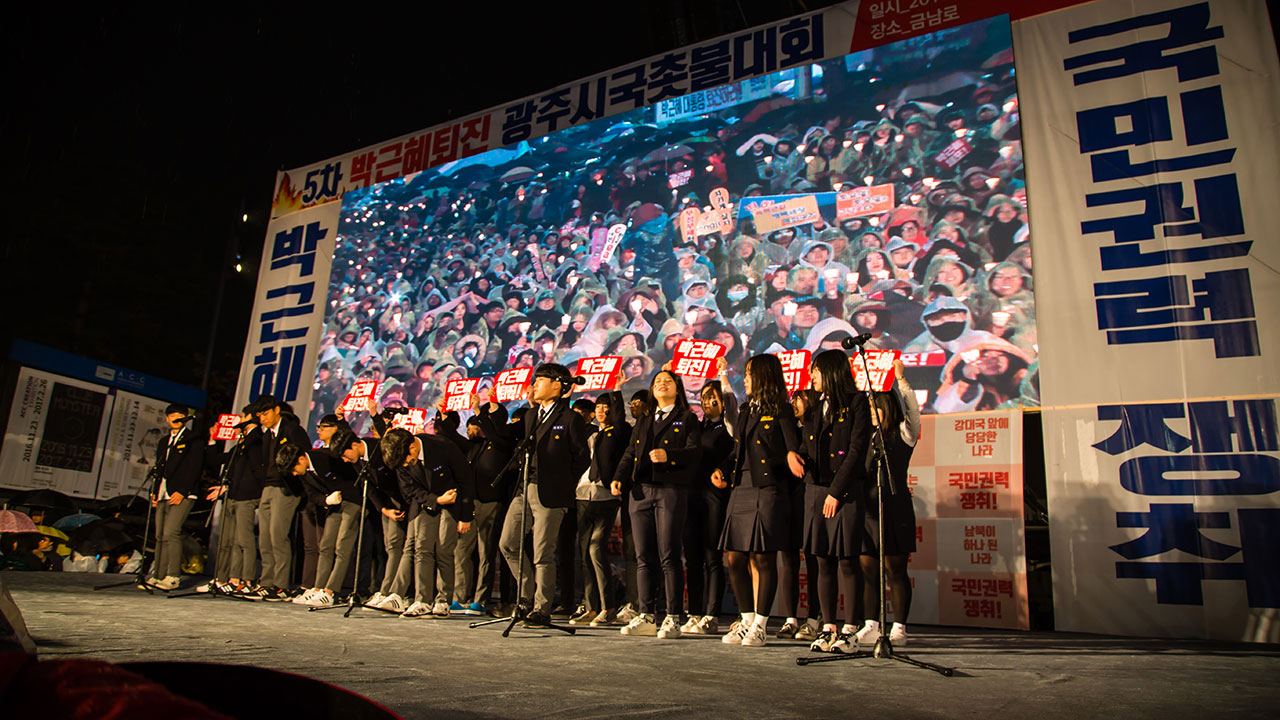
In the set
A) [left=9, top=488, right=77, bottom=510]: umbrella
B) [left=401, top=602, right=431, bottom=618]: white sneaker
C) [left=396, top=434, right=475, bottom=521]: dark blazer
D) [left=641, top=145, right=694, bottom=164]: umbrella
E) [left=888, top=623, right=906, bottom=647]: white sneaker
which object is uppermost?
[left=641, top=145, right=694, bottom=164]: umbrella

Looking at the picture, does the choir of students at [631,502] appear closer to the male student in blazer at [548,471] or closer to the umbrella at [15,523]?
the male student in blazer at [548,471]

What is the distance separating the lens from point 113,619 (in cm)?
402

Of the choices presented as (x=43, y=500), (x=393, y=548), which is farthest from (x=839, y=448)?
(x=43, y=500)

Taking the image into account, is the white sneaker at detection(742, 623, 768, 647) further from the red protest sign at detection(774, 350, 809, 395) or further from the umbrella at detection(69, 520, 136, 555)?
the umbrella at detection(69, 520, 136, 555)

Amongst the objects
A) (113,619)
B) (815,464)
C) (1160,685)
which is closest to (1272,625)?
(1160,685)

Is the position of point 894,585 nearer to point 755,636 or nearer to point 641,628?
point 755,636

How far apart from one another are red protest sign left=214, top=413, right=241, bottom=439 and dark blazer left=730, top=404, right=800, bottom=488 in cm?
729

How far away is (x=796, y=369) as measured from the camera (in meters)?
6.36

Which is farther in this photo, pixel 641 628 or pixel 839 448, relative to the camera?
pixel 641 628

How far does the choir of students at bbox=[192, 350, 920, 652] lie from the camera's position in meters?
3.86

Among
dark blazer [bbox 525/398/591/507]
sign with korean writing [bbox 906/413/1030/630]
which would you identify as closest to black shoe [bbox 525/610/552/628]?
dark blazer [bbox 525/398/591/507]

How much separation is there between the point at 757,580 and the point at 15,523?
Result: 8.22 m

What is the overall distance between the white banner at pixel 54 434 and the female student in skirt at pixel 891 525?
10657mm

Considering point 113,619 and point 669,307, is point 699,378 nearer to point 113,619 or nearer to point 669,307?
point 669,307
